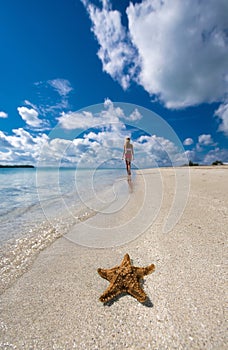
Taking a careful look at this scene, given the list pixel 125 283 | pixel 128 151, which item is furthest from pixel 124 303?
pixel 128 151

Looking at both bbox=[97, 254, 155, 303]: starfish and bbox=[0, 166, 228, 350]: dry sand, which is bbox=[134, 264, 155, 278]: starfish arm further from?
bbox=[0, 166, 228, 350]: dry sand

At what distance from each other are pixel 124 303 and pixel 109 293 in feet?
0.72

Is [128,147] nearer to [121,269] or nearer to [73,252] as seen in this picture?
[73,252]

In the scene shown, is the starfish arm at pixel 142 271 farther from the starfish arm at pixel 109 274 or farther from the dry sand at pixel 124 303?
the starfish arm at pixel 109 274

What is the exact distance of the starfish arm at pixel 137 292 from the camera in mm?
1812

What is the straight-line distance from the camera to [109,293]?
6.16 feet

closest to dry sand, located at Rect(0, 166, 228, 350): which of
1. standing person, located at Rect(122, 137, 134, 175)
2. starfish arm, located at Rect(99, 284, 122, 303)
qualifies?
starfish arm, located at Rect(99, 284, 122, 303)

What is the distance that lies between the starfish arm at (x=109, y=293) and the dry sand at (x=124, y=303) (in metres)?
0.11

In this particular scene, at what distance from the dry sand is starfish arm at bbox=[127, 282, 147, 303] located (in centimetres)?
11

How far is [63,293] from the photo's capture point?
2.17 metres

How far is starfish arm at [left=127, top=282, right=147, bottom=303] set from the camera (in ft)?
5.94

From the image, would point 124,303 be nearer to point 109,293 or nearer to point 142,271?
point 109,293

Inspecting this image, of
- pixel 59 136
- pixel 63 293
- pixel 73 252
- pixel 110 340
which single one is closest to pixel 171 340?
pixel 110 340

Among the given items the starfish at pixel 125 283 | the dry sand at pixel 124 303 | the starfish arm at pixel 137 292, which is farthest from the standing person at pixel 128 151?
the starfish arm at pixel 137 292
